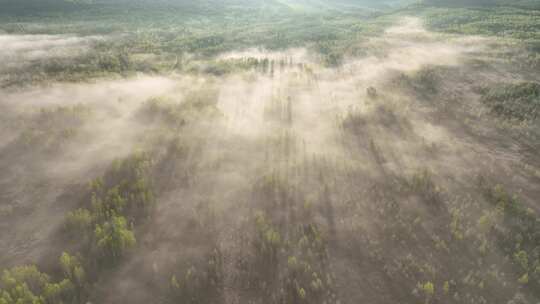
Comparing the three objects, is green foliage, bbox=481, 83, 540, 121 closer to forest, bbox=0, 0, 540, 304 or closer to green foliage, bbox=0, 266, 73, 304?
forest, bbox=0, 0, 540, 304

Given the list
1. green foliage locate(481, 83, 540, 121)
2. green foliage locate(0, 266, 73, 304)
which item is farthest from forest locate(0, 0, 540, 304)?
green foliage locate(481, 83, 540, 121)

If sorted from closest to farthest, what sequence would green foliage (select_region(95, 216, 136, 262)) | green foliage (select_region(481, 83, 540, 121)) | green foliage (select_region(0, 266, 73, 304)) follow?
green foliage (select_region(0, 266, 73, 304)) → green foliage (select_region(95, 216, 136, 262)) → green foliage (select_region(481, 83, 540, 121))

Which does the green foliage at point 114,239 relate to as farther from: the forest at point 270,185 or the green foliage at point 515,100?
the green foliage at point 515,100

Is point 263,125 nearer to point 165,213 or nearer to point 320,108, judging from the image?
point 320,108

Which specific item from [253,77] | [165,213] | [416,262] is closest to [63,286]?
[165,213]

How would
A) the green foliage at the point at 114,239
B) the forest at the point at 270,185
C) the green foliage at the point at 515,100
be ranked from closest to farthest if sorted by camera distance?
the forest at the point at 270,185 → the green foliage at the point at 114,239 → the green foliage at the point at 515,100

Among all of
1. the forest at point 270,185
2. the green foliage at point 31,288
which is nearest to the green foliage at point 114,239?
the forest at point 270,185

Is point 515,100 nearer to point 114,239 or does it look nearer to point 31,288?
point 114,239

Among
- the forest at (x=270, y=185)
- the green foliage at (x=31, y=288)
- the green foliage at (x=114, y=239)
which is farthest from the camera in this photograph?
the green foliage at (x=114, y=239)

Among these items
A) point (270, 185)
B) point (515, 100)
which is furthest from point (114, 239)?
point (515, 100)

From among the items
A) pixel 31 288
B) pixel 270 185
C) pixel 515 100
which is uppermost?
pixel 515 100
